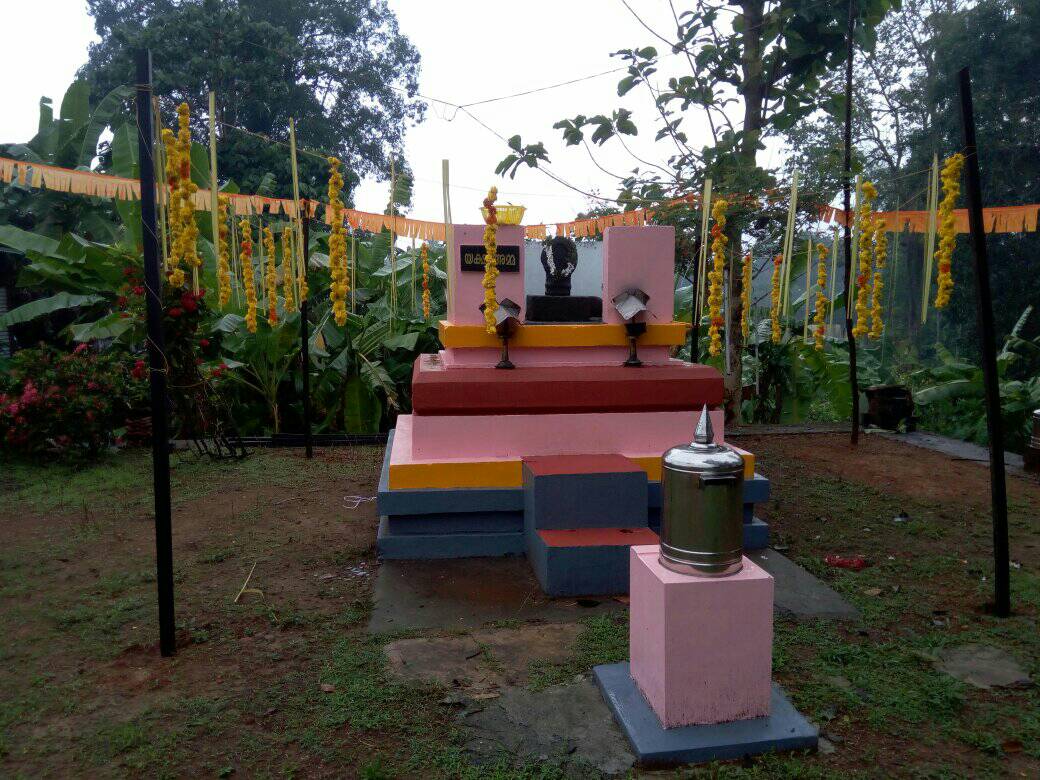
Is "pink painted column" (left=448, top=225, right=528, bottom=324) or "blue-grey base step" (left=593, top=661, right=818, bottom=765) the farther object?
"pink painted column" (left=448, top=225, right=528, bottom=324)

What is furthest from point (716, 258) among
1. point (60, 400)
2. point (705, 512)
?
point (60, 400)

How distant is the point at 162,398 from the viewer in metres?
3.48

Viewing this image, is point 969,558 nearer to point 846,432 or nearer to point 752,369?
point 846,432

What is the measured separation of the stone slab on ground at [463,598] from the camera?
158 inches

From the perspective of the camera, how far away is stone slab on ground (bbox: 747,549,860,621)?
13.2 feet

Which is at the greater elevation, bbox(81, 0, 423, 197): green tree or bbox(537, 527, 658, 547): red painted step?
bbox(81, 0, 423, 197): green tree

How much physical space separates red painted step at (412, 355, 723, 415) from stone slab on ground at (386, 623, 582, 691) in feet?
5.80

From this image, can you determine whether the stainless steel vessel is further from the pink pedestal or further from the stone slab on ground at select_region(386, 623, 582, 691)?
the stone slab on ground at select_region(386, 623, 582, 691)

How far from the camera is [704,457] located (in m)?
2.85

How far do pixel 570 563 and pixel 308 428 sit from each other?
15.5 feet

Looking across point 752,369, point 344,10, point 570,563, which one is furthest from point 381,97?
point 570,563

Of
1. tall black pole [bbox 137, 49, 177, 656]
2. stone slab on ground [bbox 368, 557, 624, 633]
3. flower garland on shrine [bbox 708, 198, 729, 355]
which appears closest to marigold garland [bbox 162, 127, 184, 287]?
tall black pole [bbox 137, 49, 177, 656]

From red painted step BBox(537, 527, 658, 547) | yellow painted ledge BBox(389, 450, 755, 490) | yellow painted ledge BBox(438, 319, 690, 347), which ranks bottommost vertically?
red painted step BBox(537, 527, 658, 547)

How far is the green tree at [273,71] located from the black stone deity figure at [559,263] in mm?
11862
